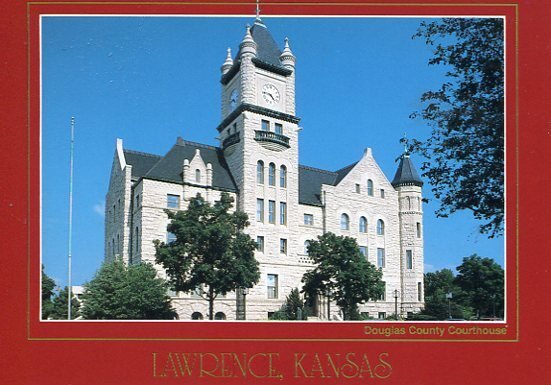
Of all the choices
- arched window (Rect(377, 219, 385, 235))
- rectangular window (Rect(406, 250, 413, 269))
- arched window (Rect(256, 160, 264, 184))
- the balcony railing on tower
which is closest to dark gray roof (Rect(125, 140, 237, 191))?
arched window (Rect(256, 160, 264, 184))

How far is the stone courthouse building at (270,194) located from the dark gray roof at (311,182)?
0.03 m

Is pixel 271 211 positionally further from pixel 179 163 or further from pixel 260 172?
pixel 179 163

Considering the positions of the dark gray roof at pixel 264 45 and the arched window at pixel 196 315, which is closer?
the dark gray roof at pixel 264 45

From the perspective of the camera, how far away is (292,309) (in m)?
11.6

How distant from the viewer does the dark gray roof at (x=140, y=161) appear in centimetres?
1249

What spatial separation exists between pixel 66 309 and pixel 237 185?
6.84 m

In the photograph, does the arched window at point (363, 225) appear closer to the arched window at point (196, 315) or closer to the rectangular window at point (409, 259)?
the rectangular window at point (409, 259)

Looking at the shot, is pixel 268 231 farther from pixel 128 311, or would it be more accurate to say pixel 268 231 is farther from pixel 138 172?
pixel 128 311

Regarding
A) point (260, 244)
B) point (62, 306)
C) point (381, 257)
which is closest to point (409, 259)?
point (381, 257)

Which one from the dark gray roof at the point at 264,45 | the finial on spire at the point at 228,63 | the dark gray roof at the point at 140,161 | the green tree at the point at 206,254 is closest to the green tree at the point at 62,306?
the green tree at the point at 206,254

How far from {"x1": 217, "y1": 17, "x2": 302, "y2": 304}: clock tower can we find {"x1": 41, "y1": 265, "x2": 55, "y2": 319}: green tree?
5.17m

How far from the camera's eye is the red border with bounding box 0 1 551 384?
7727 mm
